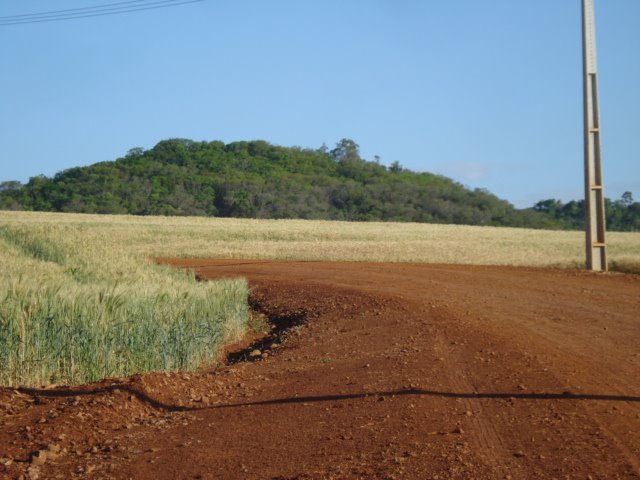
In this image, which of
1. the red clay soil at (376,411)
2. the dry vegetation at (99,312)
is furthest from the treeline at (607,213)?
the red clay soil at (376,411)

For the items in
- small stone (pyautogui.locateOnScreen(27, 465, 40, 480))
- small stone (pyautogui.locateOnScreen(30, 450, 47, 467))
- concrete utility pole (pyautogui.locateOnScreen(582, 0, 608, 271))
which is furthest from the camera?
concrete utility pole (pyautogui.locateOnScreen(582, 0, 608, 271))

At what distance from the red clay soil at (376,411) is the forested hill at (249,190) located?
72.7 meters

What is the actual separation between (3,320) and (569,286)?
13678mm

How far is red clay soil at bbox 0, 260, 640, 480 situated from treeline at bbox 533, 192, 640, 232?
8172cm

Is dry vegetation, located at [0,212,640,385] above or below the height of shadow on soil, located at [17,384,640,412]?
above

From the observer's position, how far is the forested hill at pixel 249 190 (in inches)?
3361

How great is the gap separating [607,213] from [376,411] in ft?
323

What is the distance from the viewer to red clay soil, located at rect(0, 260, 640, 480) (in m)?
6.23

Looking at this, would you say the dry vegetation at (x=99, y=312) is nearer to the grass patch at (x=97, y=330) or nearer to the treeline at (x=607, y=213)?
the grass patch at (x=97, y=330)

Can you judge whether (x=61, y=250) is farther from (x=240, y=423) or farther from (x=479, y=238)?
(x=479, y=238)

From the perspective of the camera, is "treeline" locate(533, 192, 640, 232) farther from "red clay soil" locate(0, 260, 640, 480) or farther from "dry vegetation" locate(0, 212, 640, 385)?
"red clay soil" locate(0, 260, 640, 480)

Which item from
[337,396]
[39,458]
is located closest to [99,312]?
[337,396]

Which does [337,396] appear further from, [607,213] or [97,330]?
[607,213]

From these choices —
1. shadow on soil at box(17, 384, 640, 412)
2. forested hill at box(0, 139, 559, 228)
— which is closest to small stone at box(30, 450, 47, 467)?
shadow on soil at box(17, 384, 640, 412)
